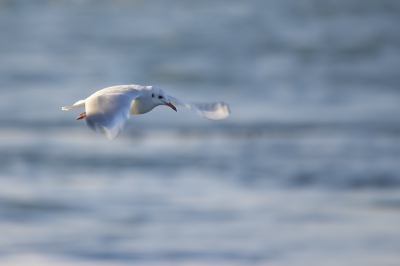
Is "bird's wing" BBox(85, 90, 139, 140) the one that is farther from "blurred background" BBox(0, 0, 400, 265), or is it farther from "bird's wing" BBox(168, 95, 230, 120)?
"blurred background" BBox(0, 0, 400, 265)

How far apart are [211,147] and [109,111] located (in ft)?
31.8

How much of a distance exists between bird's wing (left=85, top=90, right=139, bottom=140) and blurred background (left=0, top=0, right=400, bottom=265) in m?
5.33

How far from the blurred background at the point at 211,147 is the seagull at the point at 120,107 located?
4765 mm

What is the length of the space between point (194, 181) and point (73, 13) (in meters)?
15.0

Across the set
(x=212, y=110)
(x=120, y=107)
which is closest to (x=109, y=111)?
(x=120, y=107)

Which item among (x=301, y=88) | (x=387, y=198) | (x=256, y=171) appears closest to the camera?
(x=387, y=198)

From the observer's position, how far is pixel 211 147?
14.0 m

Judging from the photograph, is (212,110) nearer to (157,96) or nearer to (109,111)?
(157,96)

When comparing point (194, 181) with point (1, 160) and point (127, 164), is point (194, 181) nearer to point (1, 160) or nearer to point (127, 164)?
point (127, 164)

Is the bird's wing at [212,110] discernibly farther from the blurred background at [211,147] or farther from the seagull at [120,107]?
the blurred background at [211,147]

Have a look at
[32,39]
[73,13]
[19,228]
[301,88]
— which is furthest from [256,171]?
[73,13]

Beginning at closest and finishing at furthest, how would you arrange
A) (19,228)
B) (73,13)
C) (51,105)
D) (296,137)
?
(19,228) < (296,137) < (51,105) < (73,13)

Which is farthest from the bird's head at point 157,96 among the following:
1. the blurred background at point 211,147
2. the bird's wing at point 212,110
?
the blurred background at point 211,147

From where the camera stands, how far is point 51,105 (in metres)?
16.8
